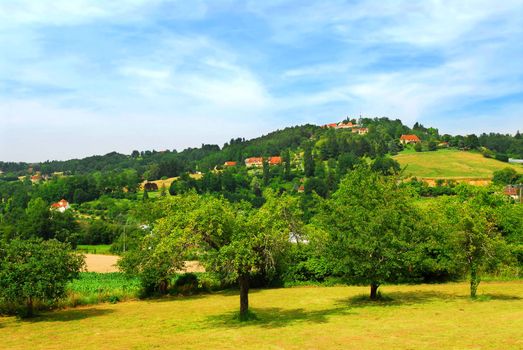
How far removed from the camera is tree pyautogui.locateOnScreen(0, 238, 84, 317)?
2352 cm

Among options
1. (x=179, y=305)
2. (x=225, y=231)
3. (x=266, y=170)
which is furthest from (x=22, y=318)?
(x=266, y=170)

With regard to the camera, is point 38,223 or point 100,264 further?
point 38,223

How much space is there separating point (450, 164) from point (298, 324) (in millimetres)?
155387

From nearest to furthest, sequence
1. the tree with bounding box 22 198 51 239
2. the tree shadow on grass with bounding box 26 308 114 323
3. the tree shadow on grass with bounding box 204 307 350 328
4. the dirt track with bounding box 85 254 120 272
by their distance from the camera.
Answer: the tree shadow on grass with bounding box 204 307 350 328 → the tree shadow on grass with bounding box 26 308 114 323 → the dirt track with bounding box 85 254 120 272 → the tree with bounding box 22 198 51 239

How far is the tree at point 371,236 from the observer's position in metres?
25.6

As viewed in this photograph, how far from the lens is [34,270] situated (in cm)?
2383

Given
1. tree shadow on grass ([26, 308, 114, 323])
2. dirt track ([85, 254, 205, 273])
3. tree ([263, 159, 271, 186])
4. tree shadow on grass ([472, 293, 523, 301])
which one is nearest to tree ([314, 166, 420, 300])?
tree shadow on grass ([472, 293, 523, 301])

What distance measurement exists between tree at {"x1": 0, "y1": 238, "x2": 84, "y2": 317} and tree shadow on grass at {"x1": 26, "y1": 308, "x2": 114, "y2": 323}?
78 cm

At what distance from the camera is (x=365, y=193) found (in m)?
29.6

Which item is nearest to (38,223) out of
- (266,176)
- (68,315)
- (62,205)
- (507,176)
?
(62,205)

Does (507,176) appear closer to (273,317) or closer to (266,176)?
(266,176)

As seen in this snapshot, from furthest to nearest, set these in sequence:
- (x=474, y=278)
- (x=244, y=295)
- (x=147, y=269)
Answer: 1. (x=147, y=269)
2. (x=474, y=278)
3. (x=244, y=295)

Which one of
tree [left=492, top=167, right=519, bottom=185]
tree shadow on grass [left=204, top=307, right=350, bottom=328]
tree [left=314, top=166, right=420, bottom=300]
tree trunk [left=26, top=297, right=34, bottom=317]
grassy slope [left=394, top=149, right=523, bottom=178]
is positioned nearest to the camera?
tree shadow on grass [left=204, top=307, right=350, bottom=328]

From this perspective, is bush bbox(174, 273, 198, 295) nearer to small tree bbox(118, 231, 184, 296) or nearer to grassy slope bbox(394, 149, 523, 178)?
small tree bbox(118, 231, 184, 296)
